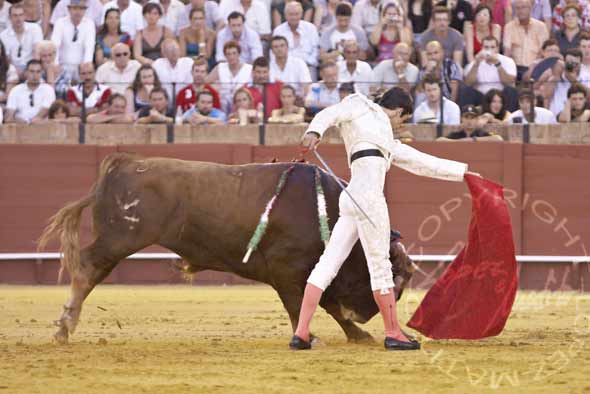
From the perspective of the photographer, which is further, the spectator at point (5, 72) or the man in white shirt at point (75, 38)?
the man in white shirt at point (75, 38)

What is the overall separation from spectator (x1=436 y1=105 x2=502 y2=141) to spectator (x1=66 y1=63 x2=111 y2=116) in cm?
313

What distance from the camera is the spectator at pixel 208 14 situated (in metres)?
13.3

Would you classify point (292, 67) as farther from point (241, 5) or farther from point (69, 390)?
point (69, 390)

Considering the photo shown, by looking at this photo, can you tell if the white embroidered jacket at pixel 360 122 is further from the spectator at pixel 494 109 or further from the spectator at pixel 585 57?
the spectator at pixel 585 57

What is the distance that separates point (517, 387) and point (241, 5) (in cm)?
831

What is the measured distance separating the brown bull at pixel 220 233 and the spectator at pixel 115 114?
4.83m

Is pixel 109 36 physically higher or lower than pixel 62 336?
higher

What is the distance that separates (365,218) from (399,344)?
681 millimetres

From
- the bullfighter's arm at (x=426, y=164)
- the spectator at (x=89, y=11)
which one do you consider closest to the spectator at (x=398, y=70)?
the spectator at (x=89, y=11)

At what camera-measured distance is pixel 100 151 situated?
12.5 metres

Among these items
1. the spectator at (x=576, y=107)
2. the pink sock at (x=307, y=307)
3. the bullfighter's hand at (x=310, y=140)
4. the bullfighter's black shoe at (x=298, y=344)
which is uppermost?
the bullfighter's hand at (x=310, y=140)

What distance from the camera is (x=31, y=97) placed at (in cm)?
1251

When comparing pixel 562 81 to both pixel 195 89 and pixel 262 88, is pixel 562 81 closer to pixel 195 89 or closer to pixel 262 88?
pixel 262 88

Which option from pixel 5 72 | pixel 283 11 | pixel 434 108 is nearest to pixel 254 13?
pixel 283 11
